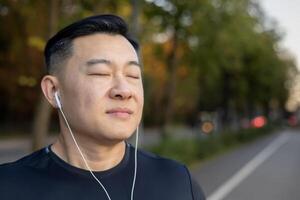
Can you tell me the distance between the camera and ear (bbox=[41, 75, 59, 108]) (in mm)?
1585

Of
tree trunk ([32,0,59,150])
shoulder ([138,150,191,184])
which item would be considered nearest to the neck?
shoulder ([138,150,191,184])

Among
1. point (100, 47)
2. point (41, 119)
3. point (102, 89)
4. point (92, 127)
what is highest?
point (100, 47)

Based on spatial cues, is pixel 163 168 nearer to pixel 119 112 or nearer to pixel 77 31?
pixel 119 112

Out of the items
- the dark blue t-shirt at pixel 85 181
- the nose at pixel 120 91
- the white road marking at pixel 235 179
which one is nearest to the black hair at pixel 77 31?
the nose at pixel 120 91

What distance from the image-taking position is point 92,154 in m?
1.56

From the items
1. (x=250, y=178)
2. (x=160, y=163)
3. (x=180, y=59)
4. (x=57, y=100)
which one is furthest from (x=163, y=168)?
(x=180, y=59)

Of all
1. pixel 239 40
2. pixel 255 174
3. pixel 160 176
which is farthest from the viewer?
pixel 239 40

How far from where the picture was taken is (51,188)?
59.1 inches

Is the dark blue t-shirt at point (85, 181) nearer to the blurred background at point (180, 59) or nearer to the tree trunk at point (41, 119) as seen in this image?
the blurred background at point (180, 59)

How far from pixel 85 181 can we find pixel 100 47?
37 centimetres

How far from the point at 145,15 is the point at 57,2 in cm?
411

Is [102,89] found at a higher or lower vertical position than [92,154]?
higher

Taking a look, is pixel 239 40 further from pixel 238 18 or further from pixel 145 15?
pixel 145 15

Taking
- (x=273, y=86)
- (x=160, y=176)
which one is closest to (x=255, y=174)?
(x=160, y=176)
